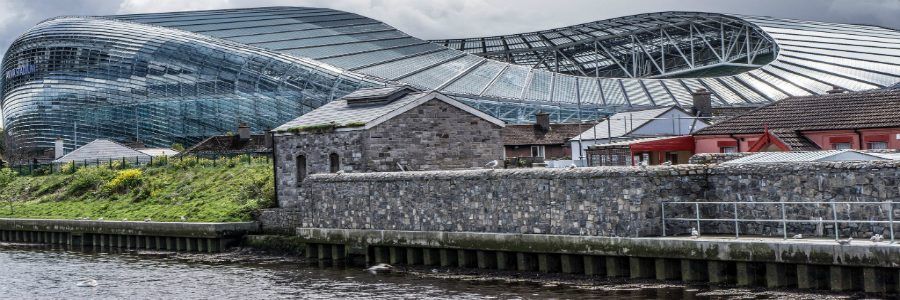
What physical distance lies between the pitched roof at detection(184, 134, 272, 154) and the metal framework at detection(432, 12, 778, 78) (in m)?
39.2

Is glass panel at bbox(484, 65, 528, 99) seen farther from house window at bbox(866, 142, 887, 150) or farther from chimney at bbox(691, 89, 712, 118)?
house window at bbox(866, 142, 887, 150)

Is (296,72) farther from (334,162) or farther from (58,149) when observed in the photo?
(334,162)

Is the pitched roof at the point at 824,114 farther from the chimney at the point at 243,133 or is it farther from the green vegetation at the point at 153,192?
the chimney at the point at 243,133

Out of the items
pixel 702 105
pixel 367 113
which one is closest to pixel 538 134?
pixel 702 105

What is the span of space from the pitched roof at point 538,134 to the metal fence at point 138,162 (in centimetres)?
1276

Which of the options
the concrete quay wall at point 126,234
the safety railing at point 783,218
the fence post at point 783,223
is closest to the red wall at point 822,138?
the safety railing at point 783,218

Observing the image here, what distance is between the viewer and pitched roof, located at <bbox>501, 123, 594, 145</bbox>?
70875 millimetres

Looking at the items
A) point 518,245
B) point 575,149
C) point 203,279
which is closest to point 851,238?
point 518,245

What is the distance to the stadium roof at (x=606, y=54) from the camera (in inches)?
3543

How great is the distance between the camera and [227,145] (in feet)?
272

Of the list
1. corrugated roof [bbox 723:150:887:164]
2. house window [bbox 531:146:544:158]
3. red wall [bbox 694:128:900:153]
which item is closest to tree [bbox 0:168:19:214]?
house window [bbox 531:146:544:158]

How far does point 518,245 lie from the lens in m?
38.4

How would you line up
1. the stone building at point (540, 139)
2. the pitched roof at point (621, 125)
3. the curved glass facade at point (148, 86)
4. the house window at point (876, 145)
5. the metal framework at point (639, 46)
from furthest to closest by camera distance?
the metal framework at point (639, 46), the curved glass facade at point (148, 86), the stone building at point (540, 139), the pitched roof at point (621, 125), the house window at point (876, 145)

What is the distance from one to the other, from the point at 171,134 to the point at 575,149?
126 ft
